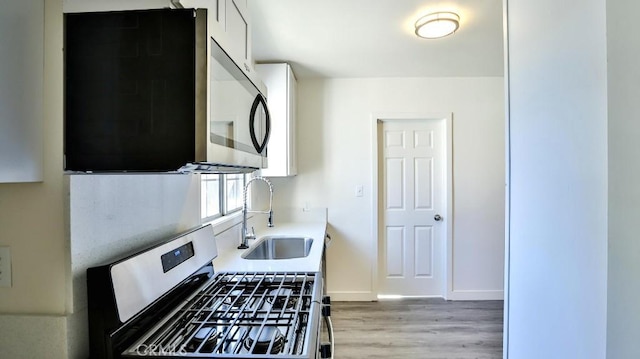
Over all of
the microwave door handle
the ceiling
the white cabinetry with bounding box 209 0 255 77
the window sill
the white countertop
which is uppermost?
the ceiling

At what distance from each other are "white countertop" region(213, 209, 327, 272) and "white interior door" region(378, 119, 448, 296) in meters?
0.81

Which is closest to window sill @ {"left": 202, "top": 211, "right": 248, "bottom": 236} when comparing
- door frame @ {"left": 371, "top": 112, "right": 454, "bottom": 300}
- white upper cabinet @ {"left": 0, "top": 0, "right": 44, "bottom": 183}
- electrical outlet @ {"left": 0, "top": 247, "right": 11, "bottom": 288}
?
electrical outlet @ {"left": 0, "top": 247, "right": 11, "bottom": 288}

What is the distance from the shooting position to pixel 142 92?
750 millimetres

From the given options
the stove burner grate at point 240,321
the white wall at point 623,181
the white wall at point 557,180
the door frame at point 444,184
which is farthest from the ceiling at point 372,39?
the stove burner grate at point 240,321

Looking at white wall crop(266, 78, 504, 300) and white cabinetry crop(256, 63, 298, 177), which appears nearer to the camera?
white cabinetry crop(256, 63, 298, 177)

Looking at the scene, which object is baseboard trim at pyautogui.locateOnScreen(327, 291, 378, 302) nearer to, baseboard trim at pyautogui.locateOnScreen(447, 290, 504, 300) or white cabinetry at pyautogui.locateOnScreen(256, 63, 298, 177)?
baseboard trim at pyautogui.locateOnScreen(447, 290, 504, 300)

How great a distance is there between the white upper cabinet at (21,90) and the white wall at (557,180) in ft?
4.87

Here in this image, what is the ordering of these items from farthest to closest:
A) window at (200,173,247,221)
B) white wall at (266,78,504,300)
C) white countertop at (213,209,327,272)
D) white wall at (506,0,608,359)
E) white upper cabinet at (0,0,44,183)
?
white wall at (266,78,504,300) → window at (200,173,247,221) → white countertop at (213,209,327,272) → white wall at (506,0,608,359) → white upper cabinet at (0,0,44,183)

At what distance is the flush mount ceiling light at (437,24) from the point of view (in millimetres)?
2131

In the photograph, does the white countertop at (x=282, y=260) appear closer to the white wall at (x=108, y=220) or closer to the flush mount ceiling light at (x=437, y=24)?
the white wall at (x=108, y=220)

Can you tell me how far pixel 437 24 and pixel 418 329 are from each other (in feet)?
7.83

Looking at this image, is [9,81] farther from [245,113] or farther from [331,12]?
[331,12]

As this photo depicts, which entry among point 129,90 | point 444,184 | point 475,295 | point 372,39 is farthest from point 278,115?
point 475,295

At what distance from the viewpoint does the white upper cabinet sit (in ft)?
2.30
